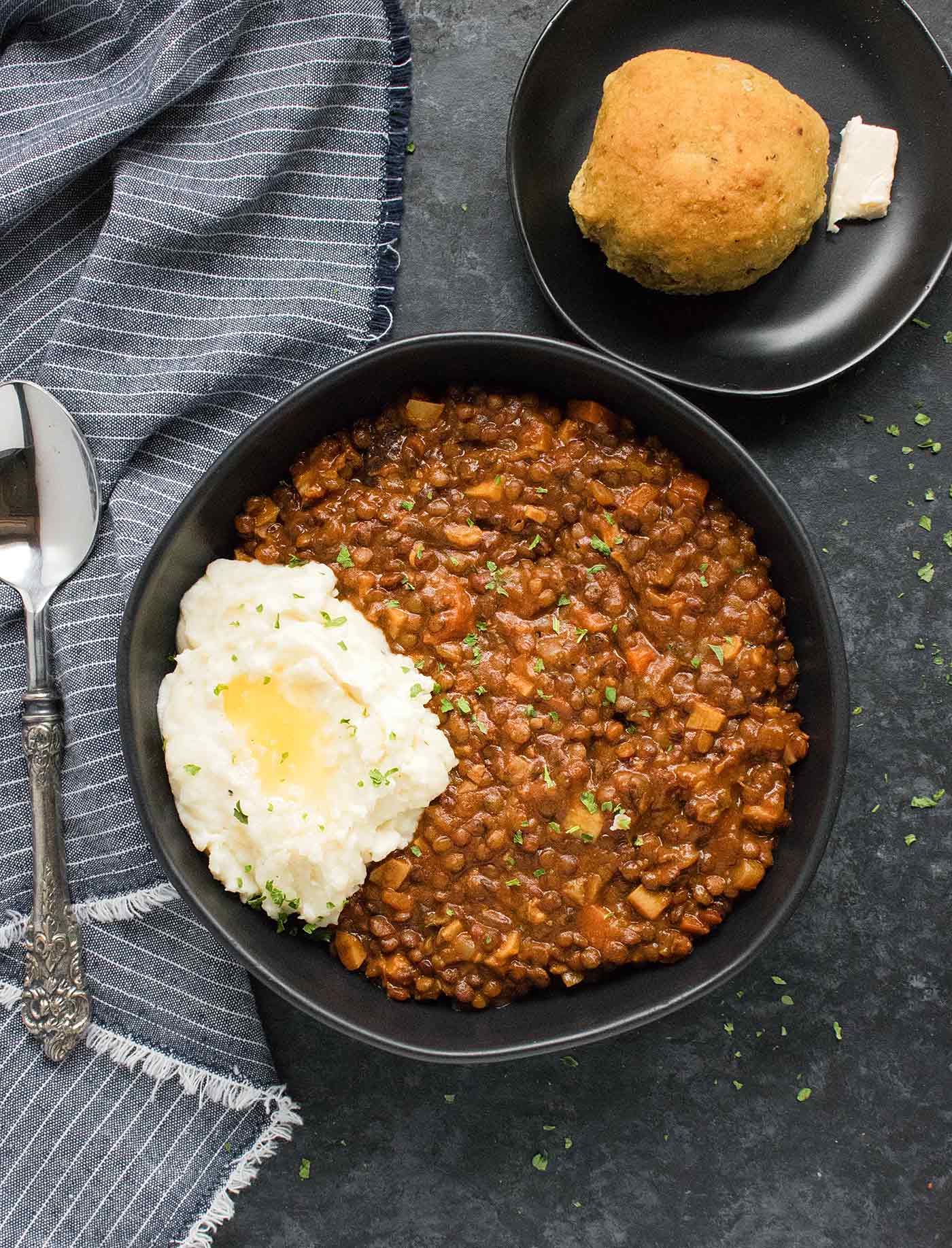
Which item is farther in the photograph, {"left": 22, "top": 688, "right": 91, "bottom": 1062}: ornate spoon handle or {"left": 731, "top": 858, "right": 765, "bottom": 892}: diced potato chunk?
{"left": 22, "top": 688, "right": 91, "bottom": 1062}: ornate spoon handle

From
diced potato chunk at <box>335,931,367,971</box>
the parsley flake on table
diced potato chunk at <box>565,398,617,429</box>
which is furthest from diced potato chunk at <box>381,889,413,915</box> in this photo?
the parsley flake on table

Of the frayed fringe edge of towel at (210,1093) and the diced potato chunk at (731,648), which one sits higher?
the diced potato chunk at (731,648)

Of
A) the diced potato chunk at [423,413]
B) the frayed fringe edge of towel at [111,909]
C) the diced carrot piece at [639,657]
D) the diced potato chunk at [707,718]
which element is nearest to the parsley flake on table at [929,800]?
the diced potato chunk at [707,718]

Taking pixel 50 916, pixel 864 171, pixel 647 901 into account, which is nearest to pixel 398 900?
pixel 647 901

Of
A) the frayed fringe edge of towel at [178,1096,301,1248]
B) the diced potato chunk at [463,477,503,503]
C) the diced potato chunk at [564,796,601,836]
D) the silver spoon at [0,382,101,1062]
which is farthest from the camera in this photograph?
the frayed fringe edge of towel at [178,1096,301,1248]

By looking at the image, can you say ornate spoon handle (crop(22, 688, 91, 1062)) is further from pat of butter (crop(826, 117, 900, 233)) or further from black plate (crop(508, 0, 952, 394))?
pat of butter (crop(826, 117, 900, 233))

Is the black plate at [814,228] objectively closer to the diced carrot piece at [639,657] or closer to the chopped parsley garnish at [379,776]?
the diced carrot piece at [639,657]
